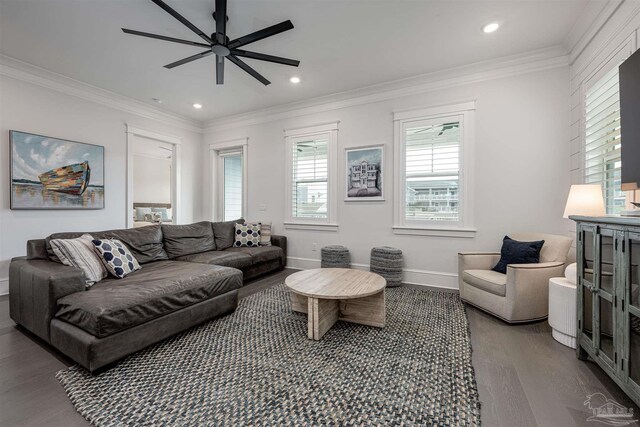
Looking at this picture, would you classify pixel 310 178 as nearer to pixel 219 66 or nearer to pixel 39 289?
pixel 219 66

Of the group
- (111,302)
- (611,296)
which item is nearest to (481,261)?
(611,296)

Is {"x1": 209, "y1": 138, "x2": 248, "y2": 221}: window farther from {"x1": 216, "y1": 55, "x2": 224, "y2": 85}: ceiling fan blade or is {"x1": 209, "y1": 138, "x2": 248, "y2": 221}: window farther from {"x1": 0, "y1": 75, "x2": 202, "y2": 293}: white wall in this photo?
{"x1": 216, "y1": 55, "x2": 224, "y2": 85}: ceiling fan blade

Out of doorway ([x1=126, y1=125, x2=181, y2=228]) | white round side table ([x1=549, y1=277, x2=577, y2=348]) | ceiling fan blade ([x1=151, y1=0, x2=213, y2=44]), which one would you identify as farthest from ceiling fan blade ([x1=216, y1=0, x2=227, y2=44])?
doorway ([x1=126, y1=125, x2=181, y2=228])

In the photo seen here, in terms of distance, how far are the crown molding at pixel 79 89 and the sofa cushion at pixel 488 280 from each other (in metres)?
5.61

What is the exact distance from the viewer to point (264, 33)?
231 centimetres

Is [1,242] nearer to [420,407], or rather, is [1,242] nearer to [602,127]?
[420,407]

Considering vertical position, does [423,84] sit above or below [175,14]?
above

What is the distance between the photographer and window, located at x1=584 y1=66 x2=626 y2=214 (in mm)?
2273

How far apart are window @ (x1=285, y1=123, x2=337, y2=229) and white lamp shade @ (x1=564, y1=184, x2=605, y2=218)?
9.51 ft

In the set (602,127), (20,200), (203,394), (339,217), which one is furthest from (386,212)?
(20,200)

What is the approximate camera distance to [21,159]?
3434mm

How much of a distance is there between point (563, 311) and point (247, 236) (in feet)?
13.2

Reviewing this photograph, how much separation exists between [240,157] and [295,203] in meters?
1.82

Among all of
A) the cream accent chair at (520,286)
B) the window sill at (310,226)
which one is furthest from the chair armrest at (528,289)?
the window sill at (310,226)
